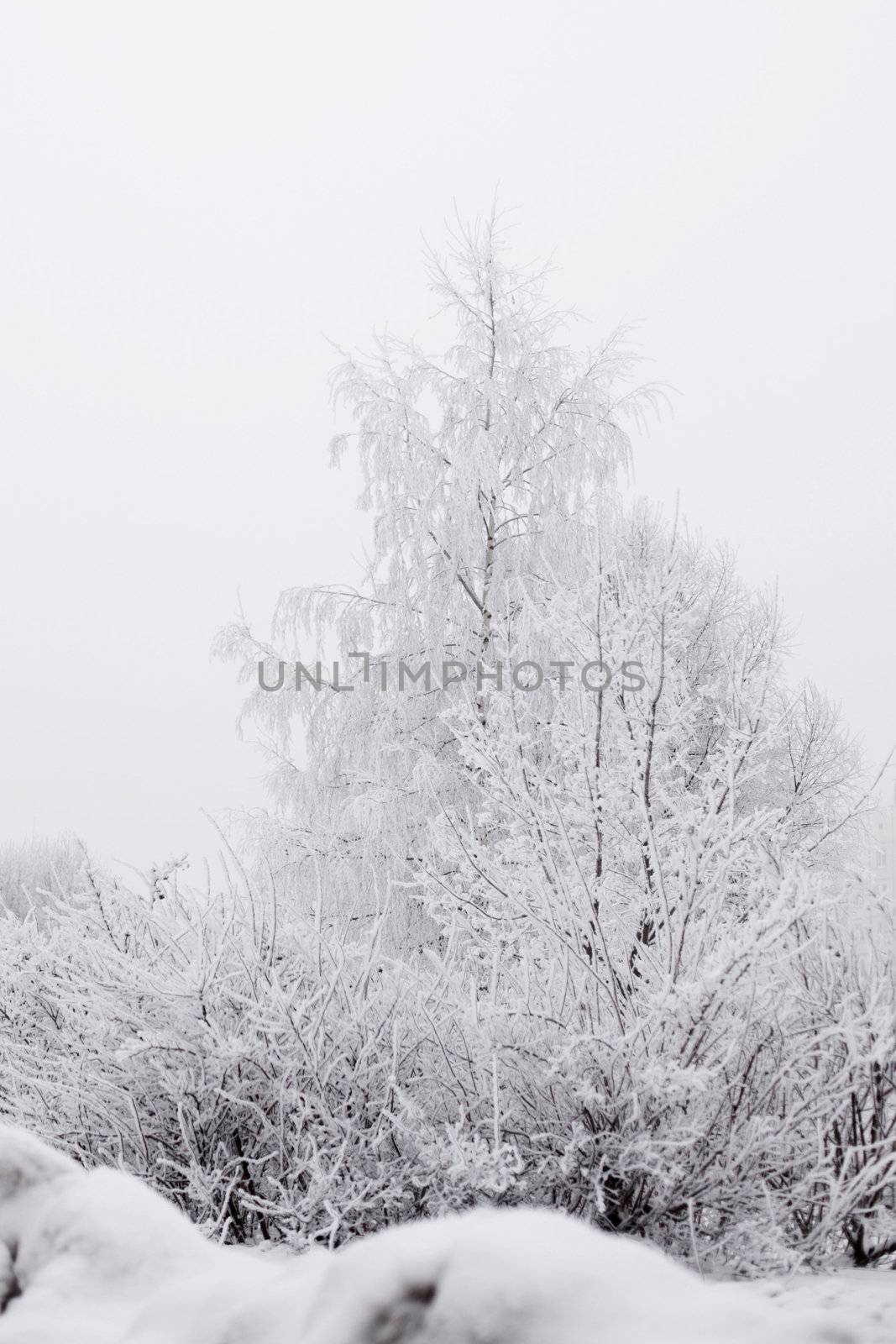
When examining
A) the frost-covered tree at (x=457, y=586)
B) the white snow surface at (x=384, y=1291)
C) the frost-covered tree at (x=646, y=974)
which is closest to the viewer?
the white snow surface at (x=384, y=1291)

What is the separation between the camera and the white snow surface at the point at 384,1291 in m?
1.11

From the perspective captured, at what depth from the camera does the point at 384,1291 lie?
1.20m

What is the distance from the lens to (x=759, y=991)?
3385 millimetres

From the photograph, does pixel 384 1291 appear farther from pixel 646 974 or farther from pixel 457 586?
pixel 457 586

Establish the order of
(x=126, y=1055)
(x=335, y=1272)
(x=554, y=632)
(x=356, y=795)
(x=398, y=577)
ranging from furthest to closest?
(x=398, y=577) < (x=356, y=795) < (x=554, y=632) < (x=126, y=1055) < (x=335, y=1272)

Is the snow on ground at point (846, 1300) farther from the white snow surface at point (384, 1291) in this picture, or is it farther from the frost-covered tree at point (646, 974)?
the frost-covered tree at point (646, 974)

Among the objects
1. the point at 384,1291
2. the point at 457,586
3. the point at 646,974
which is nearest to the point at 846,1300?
the point at 384,1291

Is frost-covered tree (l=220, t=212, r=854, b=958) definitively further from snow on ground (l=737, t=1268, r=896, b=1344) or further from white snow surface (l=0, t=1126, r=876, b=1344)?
white snow surface (l=0, t=1126, r=876, b=1344)

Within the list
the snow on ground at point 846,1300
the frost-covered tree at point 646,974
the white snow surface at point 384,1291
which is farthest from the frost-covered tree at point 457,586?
the white snow surface at point 384,1291

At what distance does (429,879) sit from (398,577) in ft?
24.3

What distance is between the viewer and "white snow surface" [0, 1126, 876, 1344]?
1.11 m

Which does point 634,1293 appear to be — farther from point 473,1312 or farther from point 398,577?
point 398,577

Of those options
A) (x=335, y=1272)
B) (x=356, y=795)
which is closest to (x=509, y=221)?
(x=356, y=795)

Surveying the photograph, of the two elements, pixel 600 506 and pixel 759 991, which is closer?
pixel 759 991
